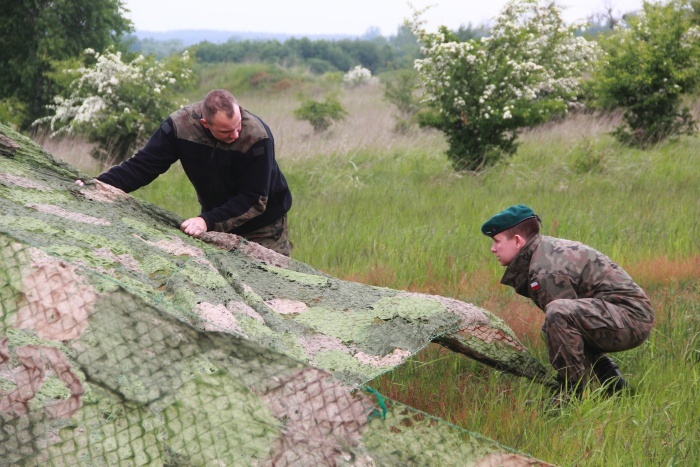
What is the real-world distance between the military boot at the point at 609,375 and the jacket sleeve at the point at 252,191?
2117mm

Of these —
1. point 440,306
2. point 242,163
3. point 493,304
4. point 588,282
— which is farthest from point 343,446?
point 493,304

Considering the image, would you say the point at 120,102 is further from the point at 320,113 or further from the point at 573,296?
the point at 573,296

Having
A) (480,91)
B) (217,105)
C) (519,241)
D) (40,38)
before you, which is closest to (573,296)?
(519,241)

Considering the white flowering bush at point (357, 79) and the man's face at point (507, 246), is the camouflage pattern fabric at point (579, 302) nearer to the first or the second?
the man's face at point (507, 246)

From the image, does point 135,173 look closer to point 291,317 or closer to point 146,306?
point 291,317

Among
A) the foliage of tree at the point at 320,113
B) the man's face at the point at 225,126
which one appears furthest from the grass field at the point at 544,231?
the foliage of tree at the point at 320,113

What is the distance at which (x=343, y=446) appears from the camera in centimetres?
258

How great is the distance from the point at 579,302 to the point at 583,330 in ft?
0.45

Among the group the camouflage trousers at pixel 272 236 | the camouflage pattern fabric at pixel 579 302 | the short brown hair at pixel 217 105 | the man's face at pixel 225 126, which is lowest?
the camouflage trousers at pixel 272 236

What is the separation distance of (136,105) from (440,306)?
1122cm

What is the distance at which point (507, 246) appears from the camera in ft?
13.0

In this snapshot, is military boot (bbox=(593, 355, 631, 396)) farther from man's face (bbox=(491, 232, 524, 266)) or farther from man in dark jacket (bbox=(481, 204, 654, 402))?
man's face (bbox=(491, 232, 524, 266))

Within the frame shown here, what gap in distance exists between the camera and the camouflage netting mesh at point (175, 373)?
A: 93.2 inches

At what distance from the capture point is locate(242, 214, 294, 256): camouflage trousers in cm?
497
